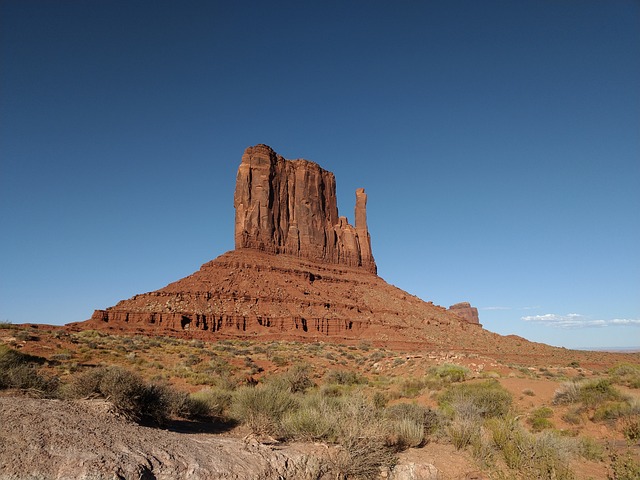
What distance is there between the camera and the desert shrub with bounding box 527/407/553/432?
1099cm

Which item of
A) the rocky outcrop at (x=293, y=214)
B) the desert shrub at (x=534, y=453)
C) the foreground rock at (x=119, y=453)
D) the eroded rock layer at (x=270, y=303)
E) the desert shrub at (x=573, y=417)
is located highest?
the rocky outcrop at (x=293, y=214)

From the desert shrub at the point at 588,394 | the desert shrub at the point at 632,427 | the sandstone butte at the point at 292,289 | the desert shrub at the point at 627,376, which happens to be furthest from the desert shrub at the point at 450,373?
the sandstone butte at the point at 292,289

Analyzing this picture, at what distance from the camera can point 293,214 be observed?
86.1m

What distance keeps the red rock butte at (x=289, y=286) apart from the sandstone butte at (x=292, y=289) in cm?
17

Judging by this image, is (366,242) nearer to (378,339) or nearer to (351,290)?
(351,290)

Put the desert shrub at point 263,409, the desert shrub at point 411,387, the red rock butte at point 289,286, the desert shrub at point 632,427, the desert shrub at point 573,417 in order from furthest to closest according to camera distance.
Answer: the red rock butte at point 289,286 < the desert shrub at point 411,387 < the desert shrub at point 573,417 < the desert shrub at point 632,427 < the desert shrub at point 263,409

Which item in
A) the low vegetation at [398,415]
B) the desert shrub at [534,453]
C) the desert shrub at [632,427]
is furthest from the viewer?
the desert shrub at [632,427]

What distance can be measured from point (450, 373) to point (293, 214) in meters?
69.7

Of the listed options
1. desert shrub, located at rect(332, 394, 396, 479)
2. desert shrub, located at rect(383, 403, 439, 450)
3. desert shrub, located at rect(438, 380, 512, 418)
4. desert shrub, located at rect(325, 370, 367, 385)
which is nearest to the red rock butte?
desert shrub, located at rect(325, 370, 367, 385)

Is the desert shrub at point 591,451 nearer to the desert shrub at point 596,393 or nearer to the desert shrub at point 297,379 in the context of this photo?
the desert shrub at point 596,393

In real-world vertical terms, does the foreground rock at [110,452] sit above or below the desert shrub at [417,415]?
above

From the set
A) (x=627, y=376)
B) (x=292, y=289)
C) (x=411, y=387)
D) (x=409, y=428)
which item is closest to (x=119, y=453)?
(x=409, y=428)

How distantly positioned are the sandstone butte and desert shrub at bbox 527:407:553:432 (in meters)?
40.7

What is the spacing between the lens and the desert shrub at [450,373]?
17969 mm
